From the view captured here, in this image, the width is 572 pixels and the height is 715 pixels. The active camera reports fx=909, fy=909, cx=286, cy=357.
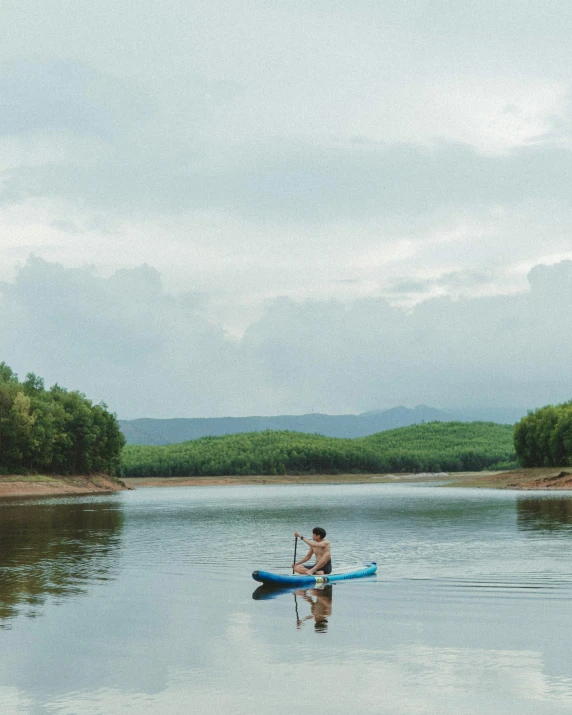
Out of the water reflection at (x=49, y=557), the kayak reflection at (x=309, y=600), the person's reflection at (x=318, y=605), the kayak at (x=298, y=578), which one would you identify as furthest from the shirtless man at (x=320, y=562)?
the water reflection at (x=49, y=557)

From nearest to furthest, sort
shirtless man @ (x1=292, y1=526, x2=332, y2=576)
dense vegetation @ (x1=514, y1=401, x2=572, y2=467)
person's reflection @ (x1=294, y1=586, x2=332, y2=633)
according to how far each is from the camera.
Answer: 1. person's reflection @ (x1=294, y1=586, x2=332, y2=633)
2. shirtless man @ (x1=292, y1=526, x2=332, y2=576)
3. dense vegetation @ (x1=514, y1=401, x2=572, y2=467)

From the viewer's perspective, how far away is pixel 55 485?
138 meters

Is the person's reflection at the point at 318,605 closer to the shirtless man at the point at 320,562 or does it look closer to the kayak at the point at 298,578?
the kayak at the point at 298,578

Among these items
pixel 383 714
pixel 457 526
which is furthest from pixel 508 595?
pixel 457 526

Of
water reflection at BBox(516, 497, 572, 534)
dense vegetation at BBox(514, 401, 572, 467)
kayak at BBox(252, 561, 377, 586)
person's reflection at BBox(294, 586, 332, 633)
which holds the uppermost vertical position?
dense vegetation at BBox(514, 401, 572, 467)

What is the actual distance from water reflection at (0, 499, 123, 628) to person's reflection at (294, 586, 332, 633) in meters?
6.84

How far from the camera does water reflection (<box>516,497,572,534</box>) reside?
50.6 meters

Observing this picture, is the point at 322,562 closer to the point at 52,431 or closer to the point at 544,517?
the point at 544,517

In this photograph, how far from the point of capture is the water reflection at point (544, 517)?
5061cm

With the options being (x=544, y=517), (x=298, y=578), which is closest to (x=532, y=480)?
(x=544, y=517)

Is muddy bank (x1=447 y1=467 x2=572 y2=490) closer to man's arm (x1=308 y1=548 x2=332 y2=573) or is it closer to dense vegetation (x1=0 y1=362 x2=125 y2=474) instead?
dense vegetation (x1=0 y1=362 x2=125 y2=474)

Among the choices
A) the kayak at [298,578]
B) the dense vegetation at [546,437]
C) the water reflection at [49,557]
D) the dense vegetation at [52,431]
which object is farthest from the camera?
the dense vegetation at [546,437]

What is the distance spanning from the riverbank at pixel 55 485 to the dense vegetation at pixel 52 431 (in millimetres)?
2005

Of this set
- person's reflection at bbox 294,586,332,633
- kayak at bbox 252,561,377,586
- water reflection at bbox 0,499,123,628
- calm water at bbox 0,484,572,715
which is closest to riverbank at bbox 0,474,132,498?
water reflection at bbox 0,499,123,628
